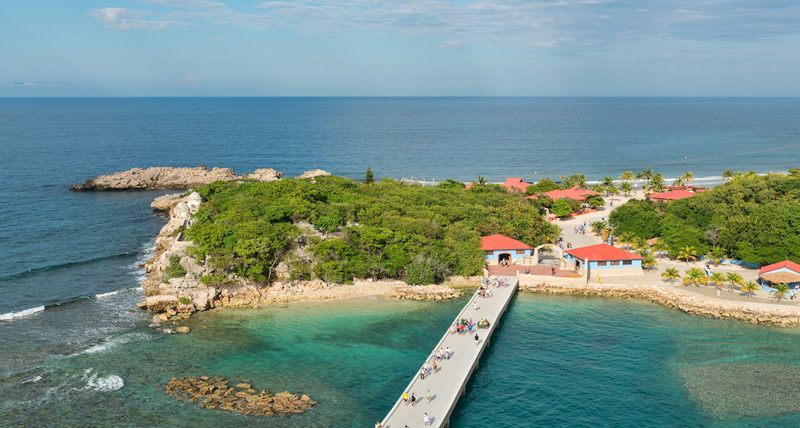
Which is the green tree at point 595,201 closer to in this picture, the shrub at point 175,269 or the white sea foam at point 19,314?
the shrub at point 175,269

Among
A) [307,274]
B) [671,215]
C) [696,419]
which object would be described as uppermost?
[671,215]

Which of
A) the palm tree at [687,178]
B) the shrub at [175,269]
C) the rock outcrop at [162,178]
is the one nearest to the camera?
Answer: the shrub at [175,269]

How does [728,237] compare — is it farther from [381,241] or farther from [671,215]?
[381,241]

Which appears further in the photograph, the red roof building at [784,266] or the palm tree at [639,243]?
the palm tree at [639,243]

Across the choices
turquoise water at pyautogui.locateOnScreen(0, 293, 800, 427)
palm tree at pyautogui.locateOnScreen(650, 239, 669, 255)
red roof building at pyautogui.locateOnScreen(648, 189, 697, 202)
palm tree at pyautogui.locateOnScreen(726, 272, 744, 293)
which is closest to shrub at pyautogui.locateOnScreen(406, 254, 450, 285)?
turquoise water at pyautogui.locateOnScreen(0, 293, 800, 427)

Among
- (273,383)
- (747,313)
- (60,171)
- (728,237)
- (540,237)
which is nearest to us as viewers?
(273,383)

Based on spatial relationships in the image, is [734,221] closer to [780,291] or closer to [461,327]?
[780,291]

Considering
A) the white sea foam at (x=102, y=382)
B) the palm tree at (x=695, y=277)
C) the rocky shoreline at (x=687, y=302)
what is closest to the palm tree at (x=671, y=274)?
the palm tree at (x=695, y=277)

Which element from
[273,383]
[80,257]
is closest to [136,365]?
[273,383]
